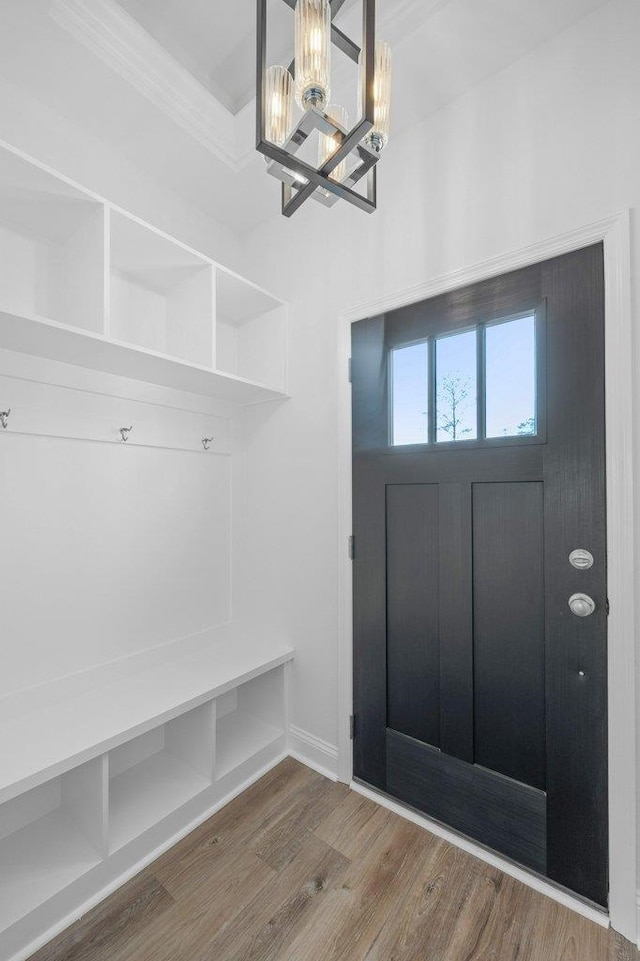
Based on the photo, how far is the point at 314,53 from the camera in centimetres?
92

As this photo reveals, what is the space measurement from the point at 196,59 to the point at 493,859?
3320 mm

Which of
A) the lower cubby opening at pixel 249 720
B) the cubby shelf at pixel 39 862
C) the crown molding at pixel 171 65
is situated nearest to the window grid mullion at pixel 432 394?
the crown molding at pixel 171 65

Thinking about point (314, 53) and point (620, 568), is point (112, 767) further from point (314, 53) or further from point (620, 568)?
point (314, 53)

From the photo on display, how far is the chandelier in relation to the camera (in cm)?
92

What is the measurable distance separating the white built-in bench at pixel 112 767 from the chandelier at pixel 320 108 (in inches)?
69.6

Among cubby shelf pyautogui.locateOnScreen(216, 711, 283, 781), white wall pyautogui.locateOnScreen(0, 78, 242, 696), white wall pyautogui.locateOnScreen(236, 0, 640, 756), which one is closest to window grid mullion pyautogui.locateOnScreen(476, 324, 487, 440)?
white wall pyautogui.locateOnScreen(236, 0, 640, 756)

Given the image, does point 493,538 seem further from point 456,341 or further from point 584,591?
point 456,341

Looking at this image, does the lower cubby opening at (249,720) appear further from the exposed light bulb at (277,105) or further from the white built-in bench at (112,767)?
the exposed light bulb at (277,105)

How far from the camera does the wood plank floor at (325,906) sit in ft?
4.32

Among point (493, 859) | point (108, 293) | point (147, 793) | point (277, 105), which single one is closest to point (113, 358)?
point (108, 293)

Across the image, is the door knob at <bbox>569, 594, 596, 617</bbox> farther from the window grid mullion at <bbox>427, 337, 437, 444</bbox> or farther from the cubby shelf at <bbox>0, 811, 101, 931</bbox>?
the cubby shelf at <bbox>0, 811, 101, 931</bbox>

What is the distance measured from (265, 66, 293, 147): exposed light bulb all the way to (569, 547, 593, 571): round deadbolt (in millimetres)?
1442

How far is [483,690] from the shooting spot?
65.2 inches

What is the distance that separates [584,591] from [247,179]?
2.31m
